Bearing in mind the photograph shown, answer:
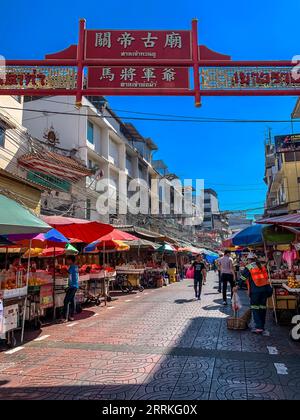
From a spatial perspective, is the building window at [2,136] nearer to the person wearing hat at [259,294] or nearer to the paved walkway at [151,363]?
the paved walkway at [151,363]

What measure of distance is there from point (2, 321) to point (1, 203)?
2319 mm

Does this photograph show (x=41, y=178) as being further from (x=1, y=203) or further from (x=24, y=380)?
(x=24, y=380)

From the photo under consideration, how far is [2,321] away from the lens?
6.58m

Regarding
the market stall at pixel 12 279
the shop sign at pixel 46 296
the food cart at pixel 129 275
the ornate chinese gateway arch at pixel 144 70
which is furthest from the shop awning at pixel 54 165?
the market stall at pixel 12 279

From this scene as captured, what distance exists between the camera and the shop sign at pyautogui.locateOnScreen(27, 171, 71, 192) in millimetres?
18516

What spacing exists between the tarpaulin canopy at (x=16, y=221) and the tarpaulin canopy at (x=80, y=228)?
3.52 m

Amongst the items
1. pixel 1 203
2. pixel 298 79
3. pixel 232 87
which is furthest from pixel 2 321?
pixel 298 79

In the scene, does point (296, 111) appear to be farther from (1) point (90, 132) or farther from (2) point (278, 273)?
(1) point (90, 132)

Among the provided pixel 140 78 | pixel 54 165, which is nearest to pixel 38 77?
pixel 140 78

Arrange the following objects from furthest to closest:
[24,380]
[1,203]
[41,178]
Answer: [41,178], [1,203], [24,380]

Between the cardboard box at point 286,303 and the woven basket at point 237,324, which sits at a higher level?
the cardboard box at point 286,303

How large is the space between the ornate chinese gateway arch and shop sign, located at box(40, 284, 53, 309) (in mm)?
5167

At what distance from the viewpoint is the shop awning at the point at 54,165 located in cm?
1723

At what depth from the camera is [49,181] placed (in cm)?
1961
